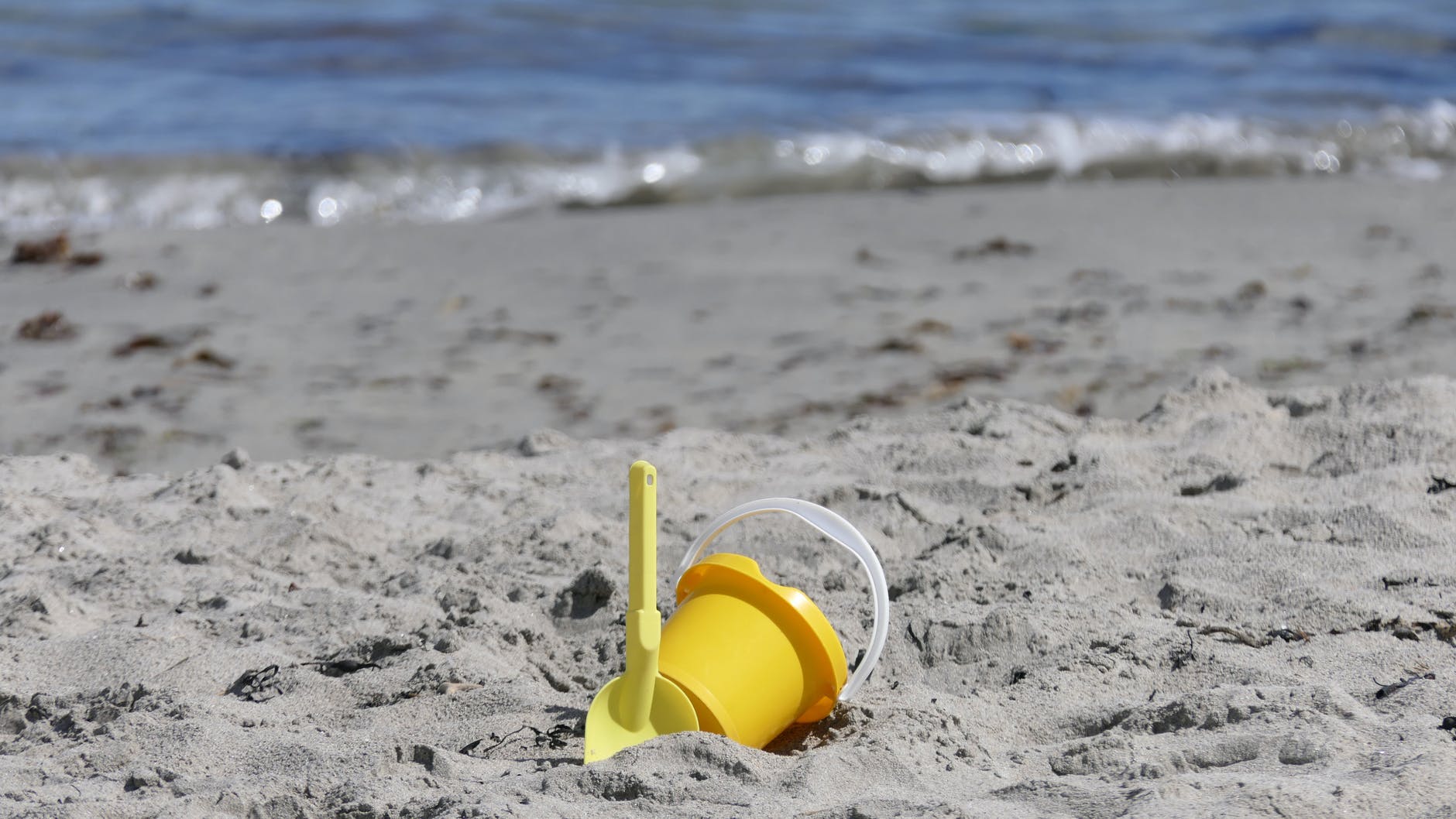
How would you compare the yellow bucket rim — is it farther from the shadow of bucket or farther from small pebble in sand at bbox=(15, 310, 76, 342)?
small pebble in sand at bbox=(15, 310, 76, 342)

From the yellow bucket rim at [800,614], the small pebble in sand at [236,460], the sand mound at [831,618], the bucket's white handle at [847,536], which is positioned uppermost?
the bucket's white handle at [847,536]

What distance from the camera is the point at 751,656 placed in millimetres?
1979

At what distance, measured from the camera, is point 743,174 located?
23.3ft

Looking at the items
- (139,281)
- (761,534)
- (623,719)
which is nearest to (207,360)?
(139,281)

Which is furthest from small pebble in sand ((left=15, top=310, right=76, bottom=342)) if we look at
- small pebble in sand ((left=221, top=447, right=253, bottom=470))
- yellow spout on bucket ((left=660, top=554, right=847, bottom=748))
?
yellow spout on bucket ((left=660, top=554, right=847, bottom=748))

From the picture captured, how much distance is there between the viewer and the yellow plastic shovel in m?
1.79

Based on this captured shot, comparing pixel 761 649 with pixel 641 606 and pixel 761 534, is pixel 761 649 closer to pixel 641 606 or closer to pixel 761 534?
pixel 641 606

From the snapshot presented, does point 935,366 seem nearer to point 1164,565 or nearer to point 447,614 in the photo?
point 1164,565

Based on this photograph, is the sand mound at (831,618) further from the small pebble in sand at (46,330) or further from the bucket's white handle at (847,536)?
the small pebble in sand at (46,330)

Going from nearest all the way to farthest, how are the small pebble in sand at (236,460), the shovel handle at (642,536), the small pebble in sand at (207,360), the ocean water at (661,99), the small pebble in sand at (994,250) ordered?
the shovel handle at (642,536) < the small pebble in sand at (236,460) < the small pebble in sand at (207,360) < the small pebble in sand at (994,250) < the ocean water at (661,99)

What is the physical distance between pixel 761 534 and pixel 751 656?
27.7 inches

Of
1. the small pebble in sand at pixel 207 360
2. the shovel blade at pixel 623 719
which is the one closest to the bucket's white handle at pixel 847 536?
the shovel blade at pixel 623 719

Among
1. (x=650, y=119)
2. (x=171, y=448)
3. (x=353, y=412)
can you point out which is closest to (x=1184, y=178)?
(x=650, y=119)

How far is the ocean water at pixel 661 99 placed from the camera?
6863 millimetres
